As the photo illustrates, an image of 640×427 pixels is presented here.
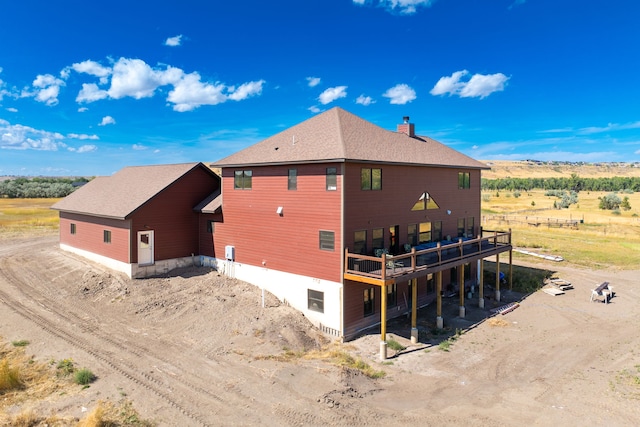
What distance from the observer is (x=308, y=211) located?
18625 millimetres

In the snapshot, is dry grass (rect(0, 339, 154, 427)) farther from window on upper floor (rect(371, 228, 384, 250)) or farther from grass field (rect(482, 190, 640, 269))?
grass field (rect(482, 190, 640, 269))

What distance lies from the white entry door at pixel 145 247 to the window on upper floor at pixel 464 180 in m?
18.3

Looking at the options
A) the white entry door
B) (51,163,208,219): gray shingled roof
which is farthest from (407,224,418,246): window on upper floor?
the white entry door

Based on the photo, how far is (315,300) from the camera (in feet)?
60.9

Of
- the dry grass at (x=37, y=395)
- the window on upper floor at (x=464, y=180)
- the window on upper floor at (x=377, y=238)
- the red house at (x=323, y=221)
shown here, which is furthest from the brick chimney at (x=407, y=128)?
the dry grass at (x=37, y=395)

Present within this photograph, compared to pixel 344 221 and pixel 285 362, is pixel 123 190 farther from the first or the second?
pixel 285 362

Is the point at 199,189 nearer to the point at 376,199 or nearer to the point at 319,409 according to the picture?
the point at 376,199

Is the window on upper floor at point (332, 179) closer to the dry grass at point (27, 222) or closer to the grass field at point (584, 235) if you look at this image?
the grass field at point (584, 235)

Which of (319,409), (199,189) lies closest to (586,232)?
(199,189)

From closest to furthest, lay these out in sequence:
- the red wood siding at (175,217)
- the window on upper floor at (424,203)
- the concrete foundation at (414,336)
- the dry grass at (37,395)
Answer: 1. the dry grass at (37,395)
2. the concrete foundation at (414,336)
3. the window on upper floor at (424,203)
4. the red wood siding at (175,217)

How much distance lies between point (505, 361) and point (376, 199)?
27.4ft

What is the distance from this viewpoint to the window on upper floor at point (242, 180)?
21.5 meters

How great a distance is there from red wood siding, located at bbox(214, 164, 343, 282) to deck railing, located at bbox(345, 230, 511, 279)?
2.96 feet

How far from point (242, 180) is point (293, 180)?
3945 millimetres
